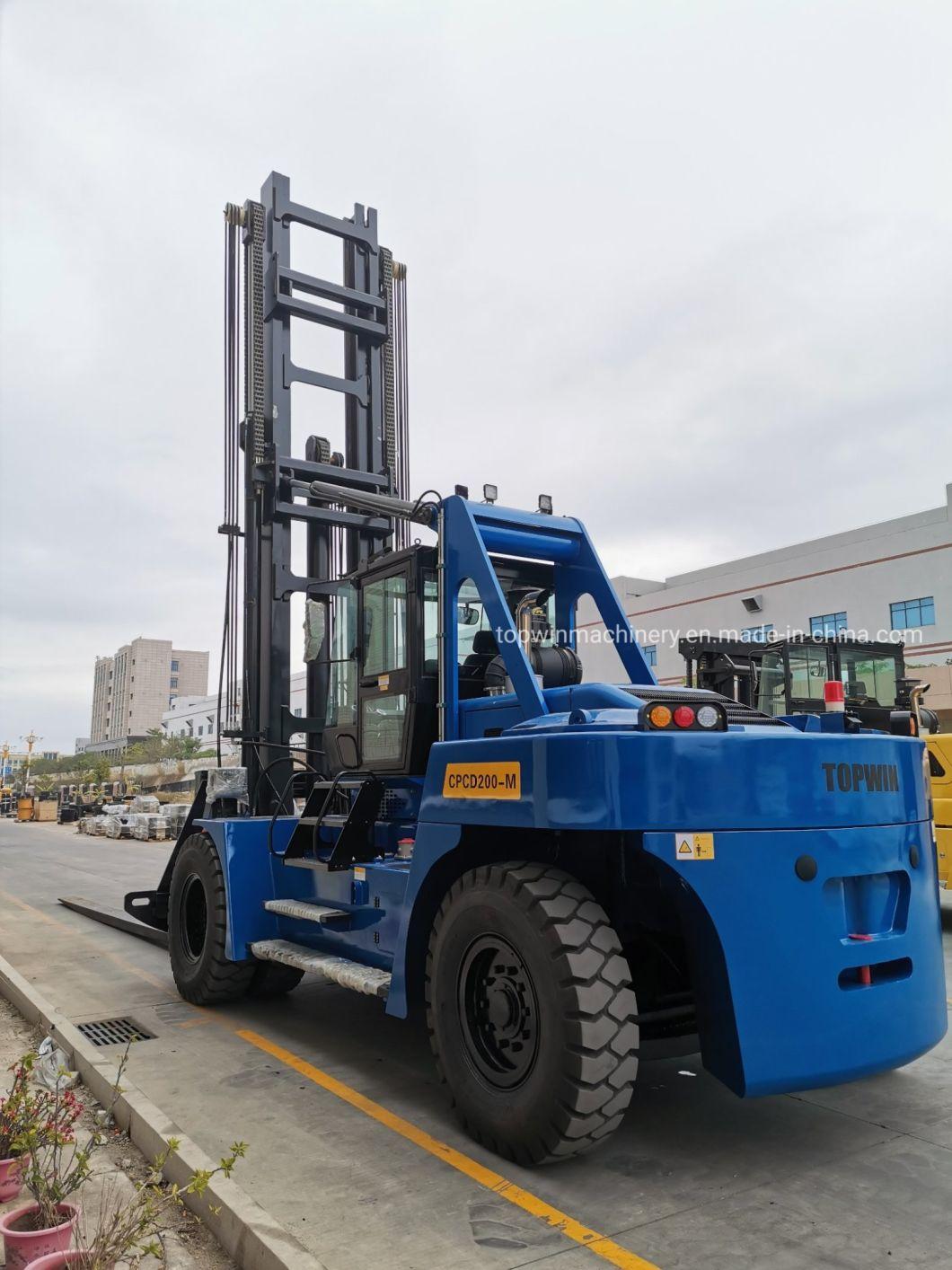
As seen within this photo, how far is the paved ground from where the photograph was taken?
330cm

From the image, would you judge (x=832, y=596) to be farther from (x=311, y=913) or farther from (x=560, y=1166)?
(x=560, y=1166)

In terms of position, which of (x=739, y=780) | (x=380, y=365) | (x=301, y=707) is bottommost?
Answer: (x=739, y=780)

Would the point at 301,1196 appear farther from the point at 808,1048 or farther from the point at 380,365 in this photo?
the point at 380,365

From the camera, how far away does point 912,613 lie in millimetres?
35938

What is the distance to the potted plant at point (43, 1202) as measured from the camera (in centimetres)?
305

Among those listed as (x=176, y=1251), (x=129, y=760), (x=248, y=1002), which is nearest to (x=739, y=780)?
(x=176, y=1251)

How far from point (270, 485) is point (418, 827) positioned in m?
3.61

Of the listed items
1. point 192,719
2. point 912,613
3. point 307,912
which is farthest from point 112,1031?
point 192,719

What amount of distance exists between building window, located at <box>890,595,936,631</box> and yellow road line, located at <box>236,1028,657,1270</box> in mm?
34586

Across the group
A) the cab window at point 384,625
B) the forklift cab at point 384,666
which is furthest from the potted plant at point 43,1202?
the cab window at point 384,625

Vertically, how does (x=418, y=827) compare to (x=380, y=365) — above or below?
below

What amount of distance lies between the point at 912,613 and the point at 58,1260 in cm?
3739

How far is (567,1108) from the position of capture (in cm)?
364

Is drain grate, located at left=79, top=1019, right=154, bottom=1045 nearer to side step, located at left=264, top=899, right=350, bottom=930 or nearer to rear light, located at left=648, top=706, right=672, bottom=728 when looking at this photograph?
side step, located at left=264, top=899, right=350, bottom=930
